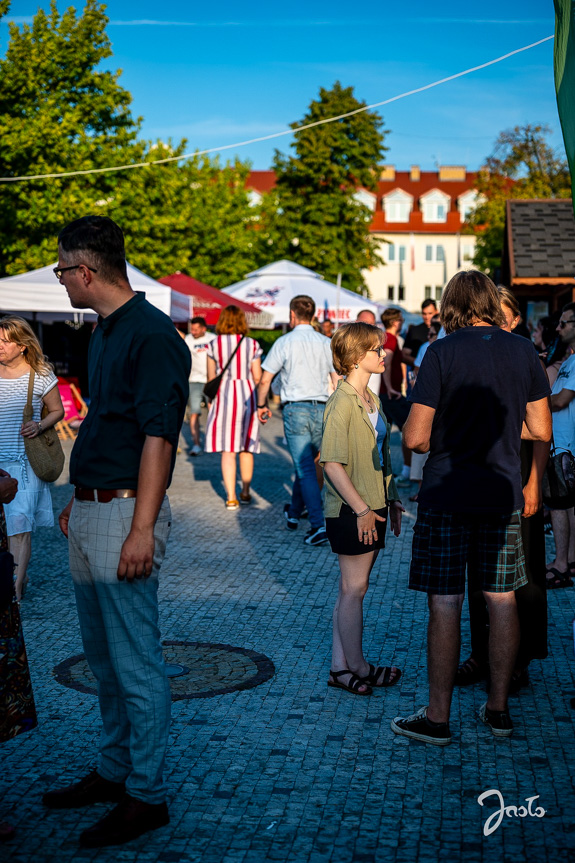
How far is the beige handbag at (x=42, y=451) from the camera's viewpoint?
6.14 m

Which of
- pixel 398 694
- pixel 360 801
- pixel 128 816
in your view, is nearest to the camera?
pixel 128 816

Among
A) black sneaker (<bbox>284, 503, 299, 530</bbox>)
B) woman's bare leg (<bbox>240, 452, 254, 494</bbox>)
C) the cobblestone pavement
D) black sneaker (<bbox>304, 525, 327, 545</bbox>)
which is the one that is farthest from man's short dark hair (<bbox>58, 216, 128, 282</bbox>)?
woman's bare leg (<bbox>240, 452, 254, 494</bbox>)

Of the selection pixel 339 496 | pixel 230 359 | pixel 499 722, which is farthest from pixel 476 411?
pixel 230 359

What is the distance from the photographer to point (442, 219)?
259 feet

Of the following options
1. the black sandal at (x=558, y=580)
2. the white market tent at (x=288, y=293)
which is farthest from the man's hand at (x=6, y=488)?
the white market tent at (x=288, y=293)

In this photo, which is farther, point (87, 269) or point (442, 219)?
point (442, 219)

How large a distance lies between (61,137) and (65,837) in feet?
93.4

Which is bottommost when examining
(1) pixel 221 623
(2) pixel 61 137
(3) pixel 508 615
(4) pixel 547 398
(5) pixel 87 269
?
(1) pixel 221 623

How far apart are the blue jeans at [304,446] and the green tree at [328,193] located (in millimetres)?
40179

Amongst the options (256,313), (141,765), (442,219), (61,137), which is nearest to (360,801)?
(141,765)

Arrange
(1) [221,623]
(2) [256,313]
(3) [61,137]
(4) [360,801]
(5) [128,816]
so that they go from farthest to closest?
(3) [61,137] → (2) [256,313] → (1) [221,623] → (4) [360,801] → (5) [128,816]

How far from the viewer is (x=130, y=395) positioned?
129 inches

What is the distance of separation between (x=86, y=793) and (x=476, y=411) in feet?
6.71

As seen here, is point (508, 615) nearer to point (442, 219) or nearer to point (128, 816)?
point (128, 816)
